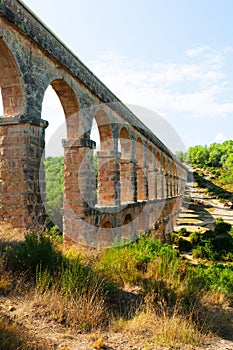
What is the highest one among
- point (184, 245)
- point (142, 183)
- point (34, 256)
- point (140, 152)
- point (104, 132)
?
point (104, 132)

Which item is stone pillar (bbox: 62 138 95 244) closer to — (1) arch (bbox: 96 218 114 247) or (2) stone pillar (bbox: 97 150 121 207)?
(1) arch (bbox: 96 218 114 247)

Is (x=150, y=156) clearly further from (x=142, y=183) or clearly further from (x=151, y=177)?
(x=142, y=183)

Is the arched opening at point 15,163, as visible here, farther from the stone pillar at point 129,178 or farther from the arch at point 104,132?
the stone pillar at point 129,178

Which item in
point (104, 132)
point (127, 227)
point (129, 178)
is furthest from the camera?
point (129, 178)

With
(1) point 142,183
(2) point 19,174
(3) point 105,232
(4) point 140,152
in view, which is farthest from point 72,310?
(1) point 142,183

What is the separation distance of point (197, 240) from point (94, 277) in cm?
1583

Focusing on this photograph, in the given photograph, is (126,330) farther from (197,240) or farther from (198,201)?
(198,201)

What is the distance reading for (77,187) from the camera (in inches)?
309

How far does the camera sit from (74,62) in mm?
7469

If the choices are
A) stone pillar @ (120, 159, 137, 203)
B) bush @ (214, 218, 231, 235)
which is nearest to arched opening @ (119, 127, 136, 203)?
stone pillar @ (120, 159, 137, 203)

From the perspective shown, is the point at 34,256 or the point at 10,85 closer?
the point at 34,256

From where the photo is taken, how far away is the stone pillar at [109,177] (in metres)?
10.0

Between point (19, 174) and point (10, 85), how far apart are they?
1.51 meters

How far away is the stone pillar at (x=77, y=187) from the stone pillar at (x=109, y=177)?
196 cm
